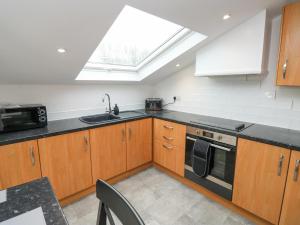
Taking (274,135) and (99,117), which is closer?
(274,135)

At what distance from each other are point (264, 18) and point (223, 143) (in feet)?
4.32

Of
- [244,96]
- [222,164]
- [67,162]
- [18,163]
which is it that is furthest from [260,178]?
[18,163]

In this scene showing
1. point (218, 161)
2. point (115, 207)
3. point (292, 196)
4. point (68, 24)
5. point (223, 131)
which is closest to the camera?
point (115, 207)

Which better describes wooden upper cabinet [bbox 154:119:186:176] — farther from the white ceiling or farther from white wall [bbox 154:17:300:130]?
the white ceiling

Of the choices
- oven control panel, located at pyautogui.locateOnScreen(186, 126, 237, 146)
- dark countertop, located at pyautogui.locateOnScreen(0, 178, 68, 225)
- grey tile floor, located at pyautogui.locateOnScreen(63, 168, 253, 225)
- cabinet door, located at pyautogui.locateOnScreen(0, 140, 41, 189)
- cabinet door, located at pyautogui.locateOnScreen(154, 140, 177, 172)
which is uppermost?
oven control panel, located at pyautogui.locateOnScreen(186, 126, 237, 146)

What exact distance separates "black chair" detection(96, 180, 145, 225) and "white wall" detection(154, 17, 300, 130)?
200 cm

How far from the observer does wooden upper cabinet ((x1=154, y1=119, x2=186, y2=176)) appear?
2260 millimetres

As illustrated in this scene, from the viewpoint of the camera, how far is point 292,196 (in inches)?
55.6

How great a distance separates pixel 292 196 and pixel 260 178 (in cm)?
25

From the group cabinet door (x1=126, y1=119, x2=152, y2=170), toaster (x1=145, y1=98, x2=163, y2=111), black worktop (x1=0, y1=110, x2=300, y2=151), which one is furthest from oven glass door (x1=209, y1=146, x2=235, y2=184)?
toaster (x1=145, y1=98, x2=163, y2=111)

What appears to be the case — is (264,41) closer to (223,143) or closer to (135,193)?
(223,143)

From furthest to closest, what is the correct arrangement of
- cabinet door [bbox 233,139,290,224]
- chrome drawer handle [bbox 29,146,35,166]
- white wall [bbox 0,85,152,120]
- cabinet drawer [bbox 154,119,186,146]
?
1. cabinet drawer [bbox 154,119,186,146]
2. white wall [bbox 0,85,152,120]
3. chrome drawer handle [bbox 29,146,35,166]
4. cabinet door [bbox 233,139,290,224]

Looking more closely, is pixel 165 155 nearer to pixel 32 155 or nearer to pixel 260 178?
pixel 260 178

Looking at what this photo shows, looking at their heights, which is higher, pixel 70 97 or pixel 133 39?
pixel 133 39
